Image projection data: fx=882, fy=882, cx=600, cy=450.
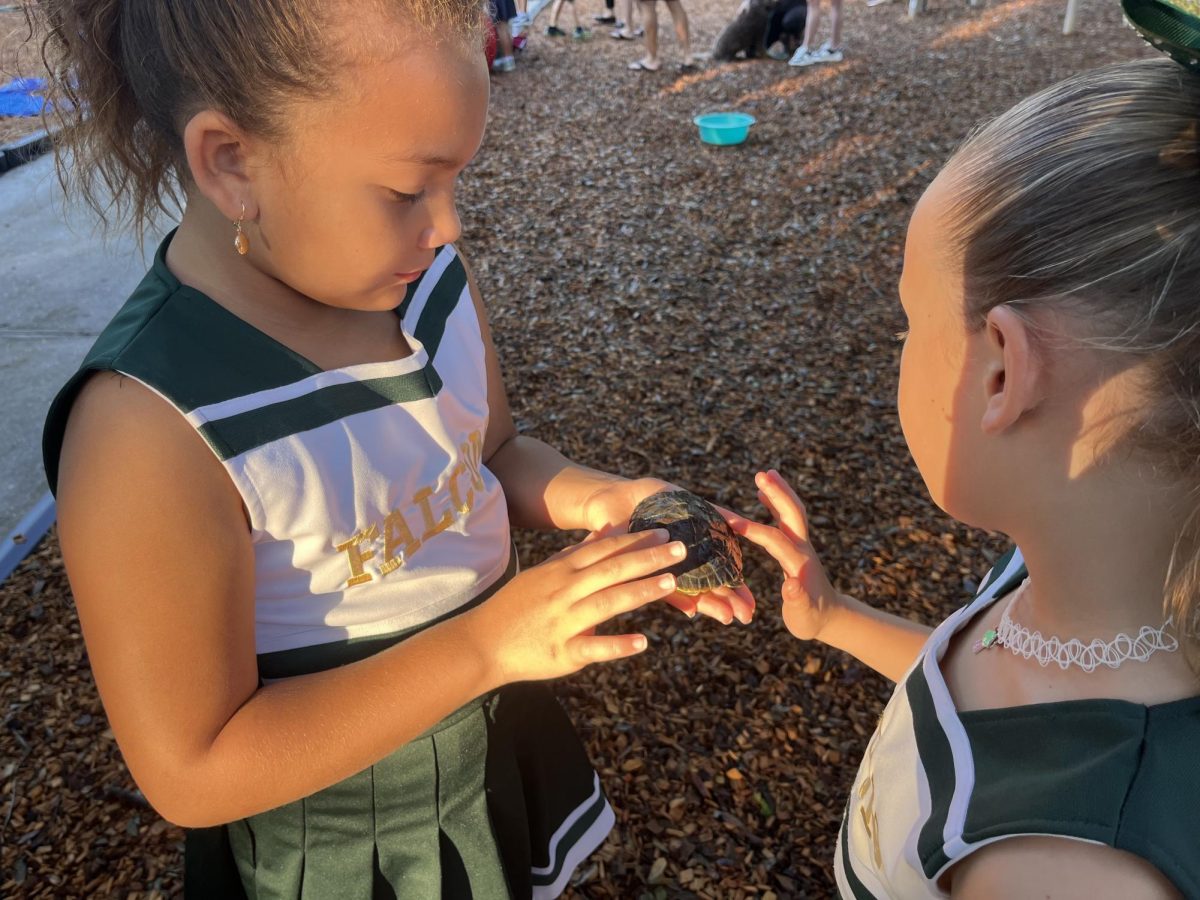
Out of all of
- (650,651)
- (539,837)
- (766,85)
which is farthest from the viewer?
(766,85)

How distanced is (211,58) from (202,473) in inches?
21.3

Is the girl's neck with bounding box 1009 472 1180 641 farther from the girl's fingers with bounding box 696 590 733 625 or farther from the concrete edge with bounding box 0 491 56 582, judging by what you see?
the concrete edge with bounding box 0 491 56 582

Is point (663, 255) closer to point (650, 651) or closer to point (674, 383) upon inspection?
point (674, 383)

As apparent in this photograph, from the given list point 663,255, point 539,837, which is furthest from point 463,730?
point 663,255

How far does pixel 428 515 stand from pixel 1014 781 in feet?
2.99

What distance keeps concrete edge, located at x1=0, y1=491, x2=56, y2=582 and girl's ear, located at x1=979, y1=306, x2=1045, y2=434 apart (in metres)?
3.58

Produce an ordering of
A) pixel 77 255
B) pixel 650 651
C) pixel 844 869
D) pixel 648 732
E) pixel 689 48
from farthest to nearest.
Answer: pixel 689 48 < pixel 77 255 < pixel 650 651 < pixel 648 732 < pixel 844 869

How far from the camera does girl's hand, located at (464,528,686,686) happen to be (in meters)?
1.25

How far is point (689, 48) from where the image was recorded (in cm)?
1042

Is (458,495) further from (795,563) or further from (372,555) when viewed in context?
(795,563)

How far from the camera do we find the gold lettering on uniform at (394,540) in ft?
4.48

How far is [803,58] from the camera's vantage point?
986 cm

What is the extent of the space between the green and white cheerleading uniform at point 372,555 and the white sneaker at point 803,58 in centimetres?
935

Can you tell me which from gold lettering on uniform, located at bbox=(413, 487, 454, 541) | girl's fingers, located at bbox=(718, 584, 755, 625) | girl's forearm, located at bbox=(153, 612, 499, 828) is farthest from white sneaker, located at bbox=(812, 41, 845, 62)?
girl's forearm, located at bbox=(153, 612, 499, 828)
